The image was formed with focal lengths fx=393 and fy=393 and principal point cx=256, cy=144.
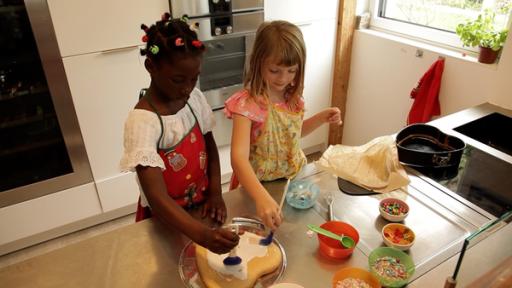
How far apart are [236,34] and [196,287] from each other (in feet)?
4.86

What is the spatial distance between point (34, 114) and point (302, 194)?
4.55 feet

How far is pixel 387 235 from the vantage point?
911mm

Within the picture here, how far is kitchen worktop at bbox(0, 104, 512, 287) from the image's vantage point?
789mm

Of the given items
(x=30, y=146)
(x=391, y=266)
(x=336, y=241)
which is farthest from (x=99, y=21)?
(x=391, y=266)

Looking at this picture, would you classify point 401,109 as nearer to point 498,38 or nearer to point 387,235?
point 498,38

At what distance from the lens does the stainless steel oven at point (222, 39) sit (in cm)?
185

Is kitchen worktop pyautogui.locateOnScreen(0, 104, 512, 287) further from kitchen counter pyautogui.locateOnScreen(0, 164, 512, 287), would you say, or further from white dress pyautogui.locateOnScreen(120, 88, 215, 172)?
white dress pyautogui.locateOnScreen(120, 88, 215, 172)

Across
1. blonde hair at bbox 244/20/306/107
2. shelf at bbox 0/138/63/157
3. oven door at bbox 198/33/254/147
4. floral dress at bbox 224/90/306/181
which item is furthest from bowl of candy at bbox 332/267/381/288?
shelf at bbox 0/138/63/157

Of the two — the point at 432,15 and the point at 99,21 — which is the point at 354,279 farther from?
the point at 432,15

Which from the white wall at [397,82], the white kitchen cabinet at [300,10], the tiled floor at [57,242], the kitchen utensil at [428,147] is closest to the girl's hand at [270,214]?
the kitchen utensil at [428,147]

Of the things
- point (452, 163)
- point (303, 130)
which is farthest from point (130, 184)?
point (452, 163)

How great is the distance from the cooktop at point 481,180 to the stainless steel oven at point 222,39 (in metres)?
1.00

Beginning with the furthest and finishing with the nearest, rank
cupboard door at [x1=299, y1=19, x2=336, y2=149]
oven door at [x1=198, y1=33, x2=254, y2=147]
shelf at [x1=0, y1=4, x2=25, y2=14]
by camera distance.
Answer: cupboard door at [x1=299, y1=19, x2=336, y2=149], oven door at [x1=198, y1=33, x2=254, y2=147], shelf at [x1=0, y1=4, x2=25, y2=14]

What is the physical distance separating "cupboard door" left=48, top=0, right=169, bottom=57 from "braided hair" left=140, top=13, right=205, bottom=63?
916 mm
